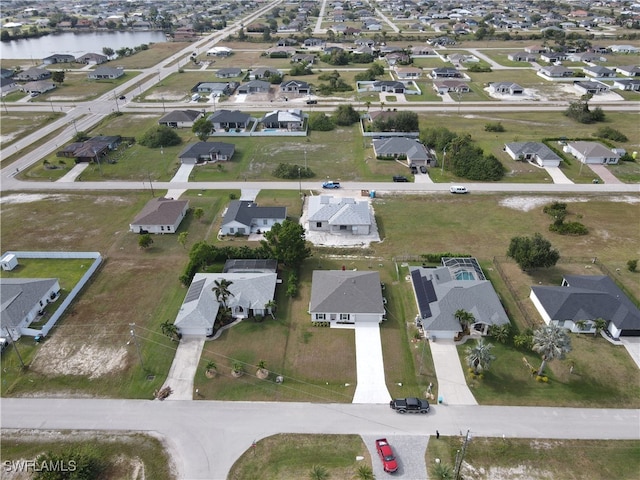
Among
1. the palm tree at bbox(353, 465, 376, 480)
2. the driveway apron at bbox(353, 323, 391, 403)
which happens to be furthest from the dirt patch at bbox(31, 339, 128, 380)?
the palm tree at bbox(353, 465, 376, 480)

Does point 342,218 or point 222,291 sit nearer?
point 222,291

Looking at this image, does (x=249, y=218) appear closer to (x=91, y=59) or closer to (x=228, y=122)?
(x=228, y=122)

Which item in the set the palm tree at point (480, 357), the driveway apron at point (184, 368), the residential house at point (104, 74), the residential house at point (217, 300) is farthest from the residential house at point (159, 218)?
the residential house at point (104, 74)

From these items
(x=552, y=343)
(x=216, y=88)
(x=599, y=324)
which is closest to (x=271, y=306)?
(x=552, y=343)

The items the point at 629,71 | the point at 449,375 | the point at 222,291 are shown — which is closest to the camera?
the point at 449,375

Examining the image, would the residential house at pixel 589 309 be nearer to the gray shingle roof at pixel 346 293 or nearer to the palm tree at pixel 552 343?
the palm tree at pixel 552 343

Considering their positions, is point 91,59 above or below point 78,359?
below
